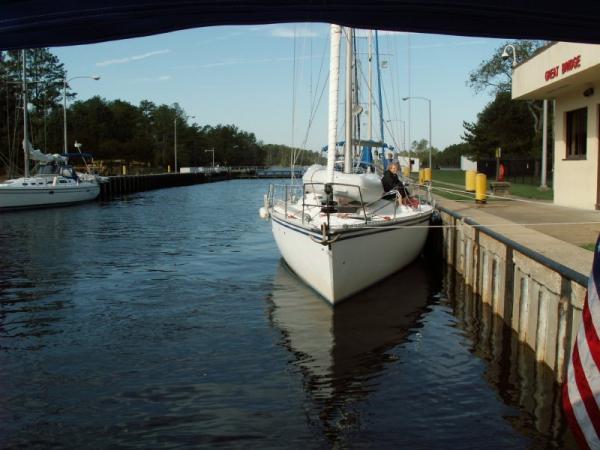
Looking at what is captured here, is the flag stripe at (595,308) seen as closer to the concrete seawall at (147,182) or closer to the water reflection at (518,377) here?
the water reflection at (518,377)

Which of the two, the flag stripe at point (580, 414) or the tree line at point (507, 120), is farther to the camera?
the tree line at point (507, 120)

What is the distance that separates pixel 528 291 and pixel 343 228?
364 centimetres

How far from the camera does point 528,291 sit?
32.4ft

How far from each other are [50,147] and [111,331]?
263 ft

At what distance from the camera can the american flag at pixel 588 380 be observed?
324 cm

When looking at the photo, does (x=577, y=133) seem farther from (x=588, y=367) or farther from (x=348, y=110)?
(x=588, y=367)

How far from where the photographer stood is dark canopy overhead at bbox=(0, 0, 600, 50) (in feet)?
10.1

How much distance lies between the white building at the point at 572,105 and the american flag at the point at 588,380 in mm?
14394

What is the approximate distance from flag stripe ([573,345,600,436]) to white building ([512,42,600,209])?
14.5m

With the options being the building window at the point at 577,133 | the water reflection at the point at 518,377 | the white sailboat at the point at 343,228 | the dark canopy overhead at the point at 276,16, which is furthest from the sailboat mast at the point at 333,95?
the dark canopy overhead at the point at 276,16

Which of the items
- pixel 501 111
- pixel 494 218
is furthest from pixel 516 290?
pixel 501 111

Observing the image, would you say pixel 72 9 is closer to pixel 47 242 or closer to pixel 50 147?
pixel 47 242

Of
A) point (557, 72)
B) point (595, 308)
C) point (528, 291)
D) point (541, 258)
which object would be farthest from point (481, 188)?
point (595, 308)

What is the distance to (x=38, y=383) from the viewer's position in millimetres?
8789
